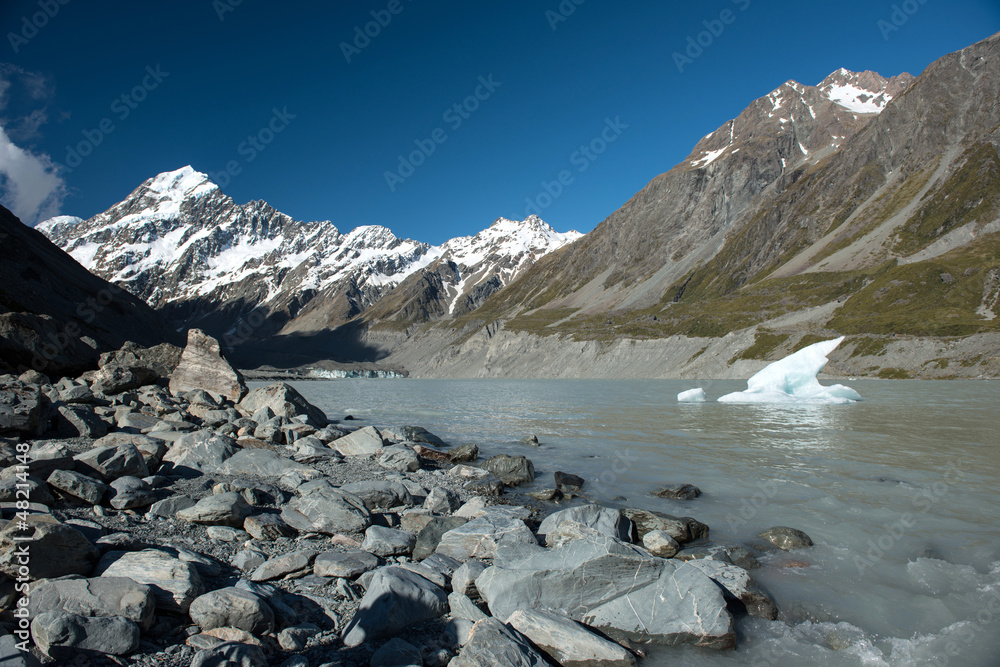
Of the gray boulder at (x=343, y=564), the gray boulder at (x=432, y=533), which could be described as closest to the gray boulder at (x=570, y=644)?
the gray boulder at (x=343, y=564)

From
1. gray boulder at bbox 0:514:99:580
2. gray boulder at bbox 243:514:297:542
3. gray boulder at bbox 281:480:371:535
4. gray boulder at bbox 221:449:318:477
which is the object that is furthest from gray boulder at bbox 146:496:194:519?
gray boulder at bbox 221:449:318:477

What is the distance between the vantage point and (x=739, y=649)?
6.66 metres

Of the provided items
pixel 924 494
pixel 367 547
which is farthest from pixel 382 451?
pixel 924 494

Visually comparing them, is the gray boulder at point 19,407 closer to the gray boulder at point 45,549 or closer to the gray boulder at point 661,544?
the gray boulder at point 45,549

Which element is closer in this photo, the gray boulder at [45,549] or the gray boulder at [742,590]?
the gray boulder at [45,549]

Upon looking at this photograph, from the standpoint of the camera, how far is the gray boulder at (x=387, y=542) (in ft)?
30.4

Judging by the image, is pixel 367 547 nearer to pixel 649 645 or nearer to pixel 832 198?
pixel 649 645

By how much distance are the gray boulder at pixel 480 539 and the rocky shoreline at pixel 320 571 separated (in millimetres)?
39

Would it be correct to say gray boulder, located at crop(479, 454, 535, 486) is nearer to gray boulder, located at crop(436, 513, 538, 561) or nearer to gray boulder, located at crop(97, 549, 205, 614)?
→ gray boulder, located at crop(436, 513, 538, 561)

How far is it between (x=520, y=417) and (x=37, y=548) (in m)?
33.6

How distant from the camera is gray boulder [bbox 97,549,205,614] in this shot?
625 cm

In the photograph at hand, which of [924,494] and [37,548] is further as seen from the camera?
[924,494]

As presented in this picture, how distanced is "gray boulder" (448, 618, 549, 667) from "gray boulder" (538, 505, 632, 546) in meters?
4.01

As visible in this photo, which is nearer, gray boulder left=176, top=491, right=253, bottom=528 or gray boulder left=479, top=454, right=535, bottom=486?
gray boulder left=176, top=491, right=253, bottom=528
